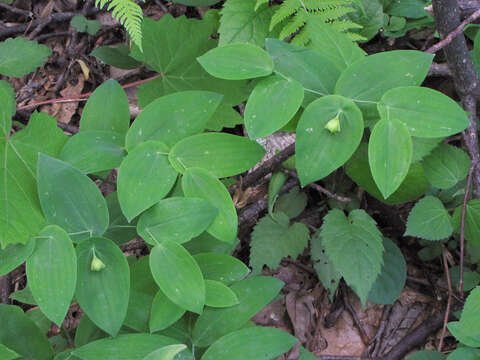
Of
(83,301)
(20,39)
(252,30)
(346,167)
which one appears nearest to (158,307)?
(83,301)

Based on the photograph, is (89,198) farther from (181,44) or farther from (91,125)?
(181,44)

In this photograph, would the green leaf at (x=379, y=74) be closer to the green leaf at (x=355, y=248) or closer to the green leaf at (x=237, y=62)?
the green leaf at (x=237, y=62)

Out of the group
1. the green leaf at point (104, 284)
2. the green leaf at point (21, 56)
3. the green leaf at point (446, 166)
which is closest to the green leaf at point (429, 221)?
the green leaf at point (446, 166)

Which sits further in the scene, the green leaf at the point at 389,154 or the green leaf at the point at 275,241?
the green leaf at the point at 275,241

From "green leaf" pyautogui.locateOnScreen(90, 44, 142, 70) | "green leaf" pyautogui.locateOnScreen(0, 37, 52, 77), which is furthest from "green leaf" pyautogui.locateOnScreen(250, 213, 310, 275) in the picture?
"green leaf" pyautogui.locateOnScreen(0, 37, 52, 77)

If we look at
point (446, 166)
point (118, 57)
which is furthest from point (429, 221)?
point (118, 57)

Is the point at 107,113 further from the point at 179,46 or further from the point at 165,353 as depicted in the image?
the point at 165,353
